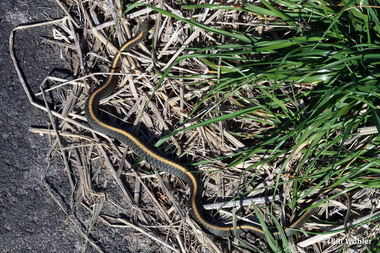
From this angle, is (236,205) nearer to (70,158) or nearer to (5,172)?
(70,158)

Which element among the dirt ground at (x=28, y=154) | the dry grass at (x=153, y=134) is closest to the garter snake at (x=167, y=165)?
the dry grass at (x=153, y=134)

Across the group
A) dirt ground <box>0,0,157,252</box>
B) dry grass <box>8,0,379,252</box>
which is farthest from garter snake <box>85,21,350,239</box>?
dirt ground <box>0,0,157,252</box>

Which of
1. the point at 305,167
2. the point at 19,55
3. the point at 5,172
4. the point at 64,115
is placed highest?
the point at 19,55

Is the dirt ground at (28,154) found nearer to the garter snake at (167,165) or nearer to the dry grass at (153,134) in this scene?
the dry grass at (153,134)

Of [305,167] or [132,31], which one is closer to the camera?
[305,167]

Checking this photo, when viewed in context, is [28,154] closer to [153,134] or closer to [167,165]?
[153,134]

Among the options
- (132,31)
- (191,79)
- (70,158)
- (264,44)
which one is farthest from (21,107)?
(264,44)
